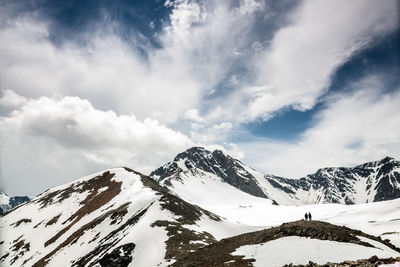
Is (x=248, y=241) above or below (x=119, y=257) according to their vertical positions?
above

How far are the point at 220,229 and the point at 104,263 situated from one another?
1404 inches

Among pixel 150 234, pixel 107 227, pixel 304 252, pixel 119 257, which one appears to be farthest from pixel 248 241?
pixel 107 227

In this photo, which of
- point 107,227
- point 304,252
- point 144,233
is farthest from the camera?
point 107,227

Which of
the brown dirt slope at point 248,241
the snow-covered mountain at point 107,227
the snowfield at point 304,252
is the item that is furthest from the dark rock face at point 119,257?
the snowfield at point 304,252

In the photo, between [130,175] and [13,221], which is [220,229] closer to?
[130,175]

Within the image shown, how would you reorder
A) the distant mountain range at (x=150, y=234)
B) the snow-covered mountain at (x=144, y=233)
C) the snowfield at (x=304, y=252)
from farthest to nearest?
the snow-covered mountain at (x=144, y=233)
the distant mountain range at (x=150, y=234)
the snowfield at (x=304, y=252)

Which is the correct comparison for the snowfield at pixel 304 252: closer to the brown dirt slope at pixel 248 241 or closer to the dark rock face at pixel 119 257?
the brown dirt slope at pixel 248 241

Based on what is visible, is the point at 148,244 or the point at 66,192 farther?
the point at 66,192

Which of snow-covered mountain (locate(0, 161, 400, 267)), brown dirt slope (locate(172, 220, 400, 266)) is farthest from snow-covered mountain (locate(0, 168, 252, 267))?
brown dirt slope (locate(172, 220, 400, 266))

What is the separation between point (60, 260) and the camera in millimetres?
60031

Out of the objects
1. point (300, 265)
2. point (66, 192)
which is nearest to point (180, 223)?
point (300, 265)

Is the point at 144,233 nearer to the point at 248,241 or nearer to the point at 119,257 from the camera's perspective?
the point at 119,257

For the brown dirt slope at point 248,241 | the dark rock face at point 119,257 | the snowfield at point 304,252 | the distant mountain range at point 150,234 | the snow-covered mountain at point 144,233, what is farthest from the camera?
the dark rock face at point 119,257

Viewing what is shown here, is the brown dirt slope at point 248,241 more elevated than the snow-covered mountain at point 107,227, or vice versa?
the snow-covered mountain at point 107,227
